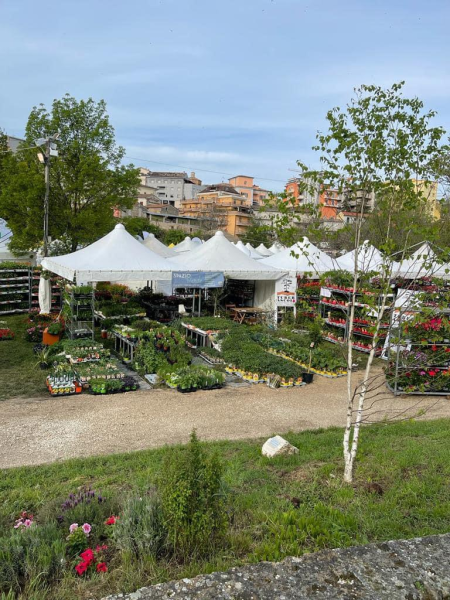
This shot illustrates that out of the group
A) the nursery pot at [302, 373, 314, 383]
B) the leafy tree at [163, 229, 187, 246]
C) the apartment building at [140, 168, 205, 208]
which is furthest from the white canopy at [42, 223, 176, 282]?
the apartment building at [140, 168, 205, 208]

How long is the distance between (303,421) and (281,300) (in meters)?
9.08

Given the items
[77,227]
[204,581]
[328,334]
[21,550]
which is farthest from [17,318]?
[204,581]

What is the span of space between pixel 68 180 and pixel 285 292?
1045 centimetres

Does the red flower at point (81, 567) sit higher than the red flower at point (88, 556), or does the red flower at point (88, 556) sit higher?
the red flower at point (88, 556)

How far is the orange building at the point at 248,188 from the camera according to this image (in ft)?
363

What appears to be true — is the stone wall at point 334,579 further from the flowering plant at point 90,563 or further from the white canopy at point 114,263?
the white canopy at point 114,263

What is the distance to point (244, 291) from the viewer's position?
19500 mm

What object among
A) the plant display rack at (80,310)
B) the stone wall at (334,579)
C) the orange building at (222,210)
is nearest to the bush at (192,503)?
the stone wall at (334,579)

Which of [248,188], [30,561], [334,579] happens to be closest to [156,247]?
[30,561]

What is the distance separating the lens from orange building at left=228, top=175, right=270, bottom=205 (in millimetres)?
110750

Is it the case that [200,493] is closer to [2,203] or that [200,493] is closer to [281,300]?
[281,300]

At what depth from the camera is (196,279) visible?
15031mm

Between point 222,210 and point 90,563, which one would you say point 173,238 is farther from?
point 90,563

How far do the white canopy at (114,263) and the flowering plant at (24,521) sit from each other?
9.70m
